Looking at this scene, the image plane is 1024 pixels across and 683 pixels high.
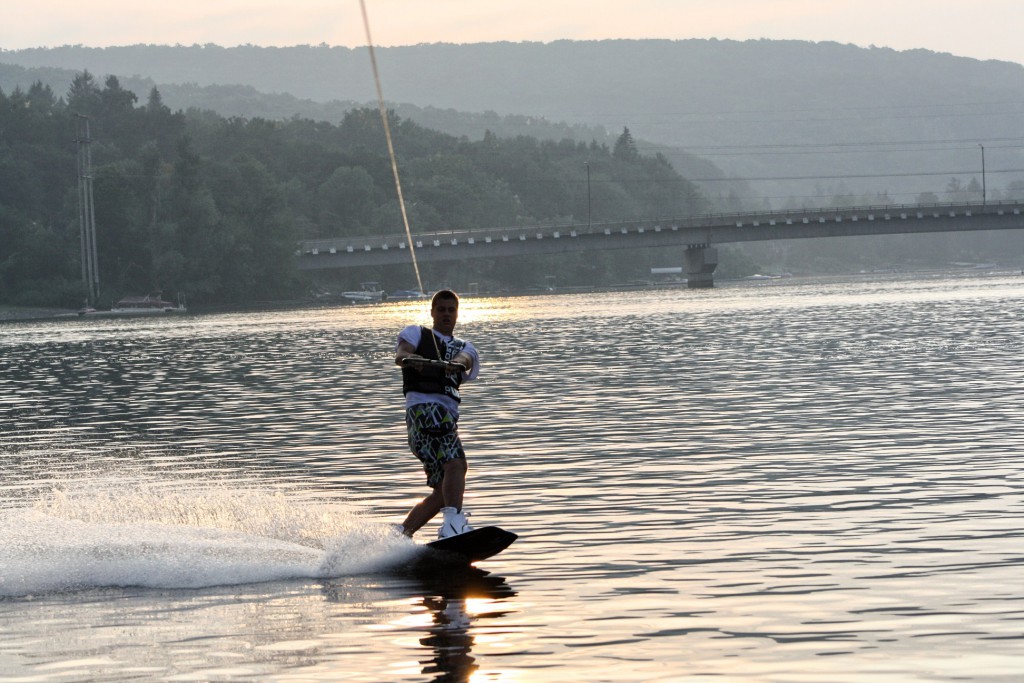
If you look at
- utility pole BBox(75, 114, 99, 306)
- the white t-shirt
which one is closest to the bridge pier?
utility pole BBox(75, 114, 99, 306)

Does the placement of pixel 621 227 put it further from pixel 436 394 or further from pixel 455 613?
pixel 455 613

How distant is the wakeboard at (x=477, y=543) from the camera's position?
15555 millimetres

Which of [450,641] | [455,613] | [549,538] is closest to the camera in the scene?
[450,641]

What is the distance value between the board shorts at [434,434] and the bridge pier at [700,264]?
517 feet

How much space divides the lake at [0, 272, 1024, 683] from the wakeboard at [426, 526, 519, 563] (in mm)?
211

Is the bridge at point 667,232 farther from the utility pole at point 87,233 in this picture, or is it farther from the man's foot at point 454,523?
the man's foot at point 454,523

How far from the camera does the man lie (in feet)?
51.2

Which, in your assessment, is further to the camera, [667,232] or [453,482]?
[667,232]

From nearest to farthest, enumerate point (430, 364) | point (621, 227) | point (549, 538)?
point (430, 364), point (549, 538), point (621, 227)

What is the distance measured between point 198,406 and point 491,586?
84.5 ft

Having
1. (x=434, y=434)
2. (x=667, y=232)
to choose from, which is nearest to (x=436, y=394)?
(x=434, y=434)

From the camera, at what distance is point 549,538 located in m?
A: 17.4

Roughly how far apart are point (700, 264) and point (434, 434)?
162m

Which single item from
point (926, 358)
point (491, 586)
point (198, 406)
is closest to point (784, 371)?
point (926, 358)
